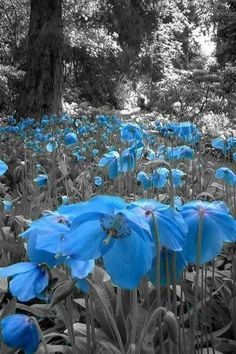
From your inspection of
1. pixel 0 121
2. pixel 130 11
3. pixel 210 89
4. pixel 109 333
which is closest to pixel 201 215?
pixel 109 333

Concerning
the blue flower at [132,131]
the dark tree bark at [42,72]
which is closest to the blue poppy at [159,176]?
the blue flower at [132,131]

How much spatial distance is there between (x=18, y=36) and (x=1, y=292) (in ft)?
55.7

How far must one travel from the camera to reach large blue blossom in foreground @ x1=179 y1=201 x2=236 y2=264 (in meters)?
0.86

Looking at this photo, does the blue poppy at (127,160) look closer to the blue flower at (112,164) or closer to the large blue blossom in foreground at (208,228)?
the blue flower at (112,164)

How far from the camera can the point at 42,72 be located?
1042 centimetres

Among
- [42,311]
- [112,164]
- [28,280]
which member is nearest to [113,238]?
[28,280]

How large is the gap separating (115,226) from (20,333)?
284 millimetres

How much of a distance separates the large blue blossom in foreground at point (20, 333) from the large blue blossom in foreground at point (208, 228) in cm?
30

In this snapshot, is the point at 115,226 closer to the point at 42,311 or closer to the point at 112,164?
the point at 42,311

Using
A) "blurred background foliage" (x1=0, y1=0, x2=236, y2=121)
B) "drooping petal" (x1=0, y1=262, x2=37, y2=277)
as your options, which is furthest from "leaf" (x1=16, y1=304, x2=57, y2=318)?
"blurred background foliage" (x1=0, y1=0, x2=236, y2=121)

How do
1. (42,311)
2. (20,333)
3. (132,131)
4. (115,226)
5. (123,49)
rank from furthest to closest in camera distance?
1. (123,49)
2. (132,131)
3. (42,311)
4. (20,333)
5. (115,226)

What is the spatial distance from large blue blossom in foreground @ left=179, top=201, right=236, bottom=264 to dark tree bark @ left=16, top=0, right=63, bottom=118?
31.8 feet

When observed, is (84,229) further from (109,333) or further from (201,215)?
(109,333)

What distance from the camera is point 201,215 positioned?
854 mm
